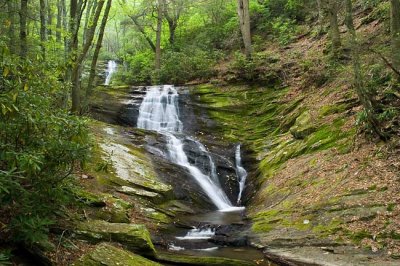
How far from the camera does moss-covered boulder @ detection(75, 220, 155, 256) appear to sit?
262 inches

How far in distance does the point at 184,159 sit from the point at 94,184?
17.4ft

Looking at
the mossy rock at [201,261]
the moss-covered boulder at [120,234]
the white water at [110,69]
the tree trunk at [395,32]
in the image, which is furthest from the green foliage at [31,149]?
the white water at [110,69]

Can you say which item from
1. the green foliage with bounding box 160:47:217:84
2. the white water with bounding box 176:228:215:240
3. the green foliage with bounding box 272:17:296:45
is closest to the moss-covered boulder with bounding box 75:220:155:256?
the white water with bounding box 176:228:215:240

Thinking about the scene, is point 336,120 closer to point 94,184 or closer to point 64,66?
point 94,184

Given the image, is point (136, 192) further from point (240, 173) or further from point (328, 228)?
point (328, 228)

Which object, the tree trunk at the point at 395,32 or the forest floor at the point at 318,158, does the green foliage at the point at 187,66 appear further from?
the tree trunk at the point at 395,32

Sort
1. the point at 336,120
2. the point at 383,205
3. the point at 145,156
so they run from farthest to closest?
the point at 145,156
the point at 336,120
the point at 383,205

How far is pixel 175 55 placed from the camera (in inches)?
933

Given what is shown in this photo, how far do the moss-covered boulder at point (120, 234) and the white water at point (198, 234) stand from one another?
2.22 meters

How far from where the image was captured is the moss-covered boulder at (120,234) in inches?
262

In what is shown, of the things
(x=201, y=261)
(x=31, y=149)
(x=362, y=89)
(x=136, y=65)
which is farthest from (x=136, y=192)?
(x=136, y=65)

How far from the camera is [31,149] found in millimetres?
4879

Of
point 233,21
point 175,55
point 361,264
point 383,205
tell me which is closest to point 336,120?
point 383,205

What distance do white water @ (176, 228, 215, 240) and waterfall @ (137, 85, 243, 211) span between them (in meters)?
2.69
